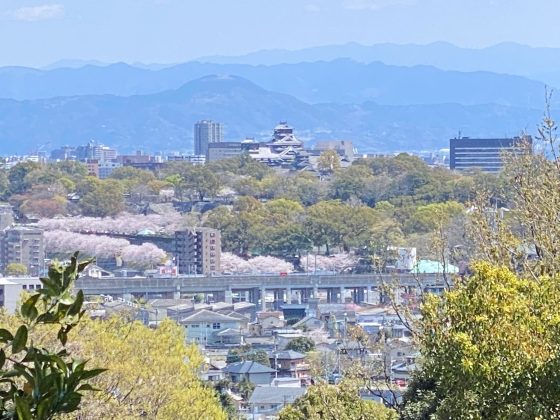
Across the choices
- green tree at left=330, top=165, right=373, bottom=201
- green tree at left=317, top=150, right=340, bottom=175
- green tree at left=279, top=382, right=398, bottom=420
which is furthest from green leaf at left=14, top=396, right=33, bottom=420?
green tree at left=317, top=150, right=340, bottom=175

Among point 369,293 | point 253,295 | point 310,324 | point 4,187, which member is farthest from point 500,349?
point 4,187

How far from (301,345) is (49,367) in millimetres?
30827

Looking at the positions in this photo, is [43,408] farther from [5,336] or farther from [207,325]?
[207,325]

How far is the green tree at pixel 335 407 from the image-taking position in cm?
906

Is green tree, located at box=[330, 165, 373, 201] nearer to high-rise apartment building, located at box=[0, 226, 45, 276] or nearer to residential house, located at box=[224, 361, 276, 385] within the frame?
high-rise apartment building, located at box=[0, 226, 45, 276]

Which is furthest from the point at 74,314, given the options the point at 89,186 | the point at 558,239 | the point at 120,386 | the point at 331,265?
the point at 89,186

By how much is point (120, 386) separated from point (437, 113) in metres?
190

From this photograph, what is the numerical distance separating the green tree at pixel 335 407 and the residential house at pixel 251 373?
16.6 meters

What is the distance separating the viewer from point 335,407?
906cm

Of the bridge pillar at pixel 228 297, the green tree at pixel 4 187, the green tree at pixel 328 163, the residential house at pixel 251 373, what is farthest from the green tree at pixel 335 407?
the green tree at pixel 328 163

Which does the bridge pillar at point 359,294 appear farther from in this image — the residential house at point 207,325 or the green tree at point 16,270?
the green tree at point 16,270

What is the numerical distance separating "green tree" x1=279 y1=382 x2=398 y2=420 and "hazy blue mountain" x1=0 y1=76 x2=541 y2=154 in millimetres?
162465

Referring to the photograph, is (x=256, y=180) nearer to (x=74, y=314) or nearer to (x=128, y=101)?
(x=74, y=314)

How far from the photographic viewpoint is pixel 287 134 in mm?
94438
